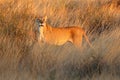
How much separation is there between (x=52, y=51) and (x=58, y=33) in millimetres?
2006

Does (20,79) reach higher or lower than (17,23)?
lower

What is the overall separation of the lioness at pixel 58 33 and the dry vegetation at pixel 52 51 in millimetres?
210

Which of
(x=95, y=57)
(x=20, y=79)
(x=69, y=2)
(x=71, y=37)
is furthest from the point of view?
(x=69, y=2)

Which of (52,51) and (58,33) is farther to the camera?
(58,33)

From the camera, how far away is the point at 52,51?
8.48 m

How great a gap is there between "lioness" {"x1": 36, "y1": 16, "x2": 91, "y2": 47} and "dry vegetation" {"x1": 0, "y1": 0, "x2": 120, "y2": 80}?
0.21 m

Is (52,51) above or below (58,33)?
below

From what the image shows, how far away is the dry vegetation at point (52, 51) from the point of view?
775 centimetres

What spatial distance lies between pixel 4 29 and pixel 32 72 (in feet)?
5.00

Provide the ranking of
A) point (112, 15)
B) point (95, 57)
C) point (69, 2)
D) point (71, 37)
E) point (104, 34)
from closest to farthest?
point (95, 57)
point (104, 34)
point (71, 37)
point (112, 15)
point (69, 2)

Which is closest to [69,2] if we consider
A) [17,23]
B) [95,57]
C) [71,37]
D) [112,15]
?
[112,15]

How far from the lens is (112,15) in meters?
11.7

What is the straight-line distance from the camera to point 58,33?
10453 millimetres

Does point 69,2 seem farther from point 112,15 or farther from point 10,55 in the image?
point 10,55
